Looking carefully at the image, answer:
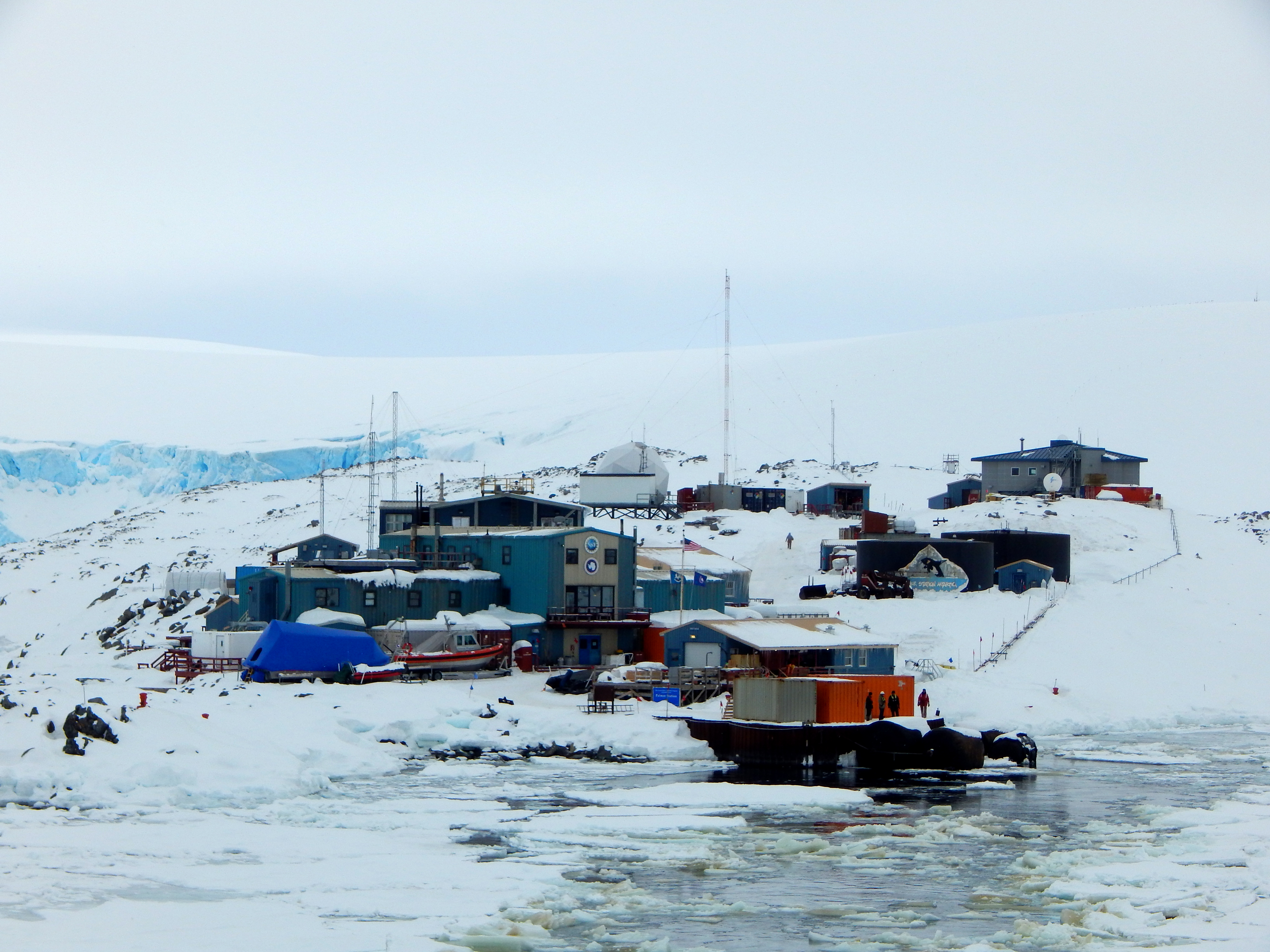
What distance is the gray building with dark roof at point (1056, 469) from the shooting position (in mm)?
76688

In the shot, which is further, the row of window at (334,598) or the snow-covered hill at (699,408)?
the snow-covered hill at (699,408)

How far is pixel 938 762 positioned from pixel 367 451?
81.8 m

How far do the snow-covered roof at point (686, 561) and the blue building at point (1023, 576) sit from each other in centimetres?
985

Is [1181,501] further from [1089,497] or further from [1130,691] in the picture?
[1130,691]

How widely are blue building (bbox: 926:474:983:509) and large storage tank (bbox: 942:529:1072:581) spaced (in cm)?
1859

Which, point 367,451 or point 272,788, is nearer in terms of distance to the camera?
point 272,788

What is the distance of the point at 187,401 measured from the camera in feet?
489

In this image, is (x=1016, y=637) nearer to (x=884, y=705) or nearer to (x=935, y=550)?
(x=935, y=550)

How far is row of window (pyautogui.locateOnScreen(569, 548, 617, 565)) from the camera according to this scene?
4691 centimetres

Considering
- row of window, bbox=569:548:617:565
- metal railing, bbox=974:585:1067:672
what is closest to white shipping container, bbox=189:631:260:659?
row of window, bbox=569:548:617:565

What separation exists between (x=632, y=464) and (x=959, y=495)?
1827cm

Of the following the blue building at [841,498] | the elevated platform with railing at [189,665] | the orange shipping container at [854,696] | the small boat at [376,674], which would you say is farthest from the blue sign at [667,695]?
the blue building at [841,498]

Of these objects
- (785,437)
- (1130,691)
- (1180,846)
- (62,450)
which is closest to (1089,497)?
(1130,691)

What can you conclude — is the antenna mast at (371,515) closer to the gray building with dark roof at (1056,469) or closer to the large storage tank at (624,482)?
the large storage tank at (624,482)
